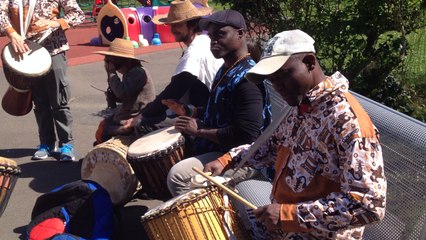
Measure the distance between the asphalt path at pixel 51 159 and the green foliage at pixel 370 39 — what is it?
81.0 inches

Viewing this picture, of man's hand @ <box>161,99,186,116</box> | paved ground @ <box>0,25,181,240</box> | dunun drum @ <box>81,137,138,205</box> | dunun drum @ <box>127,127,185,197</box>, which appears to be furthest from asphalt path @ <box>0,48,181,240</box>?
man's hand @ <box>161,99,186,116</box>

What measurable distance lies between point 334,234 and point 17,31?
387 cm

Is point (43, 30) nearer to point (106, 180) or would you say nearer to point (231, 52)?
point (106, 180)

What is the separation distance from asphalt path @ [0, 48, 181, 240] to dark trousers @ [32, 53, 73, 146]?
275 mm

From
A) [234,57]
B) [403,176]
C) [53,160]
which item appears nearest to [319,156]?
[403,176]

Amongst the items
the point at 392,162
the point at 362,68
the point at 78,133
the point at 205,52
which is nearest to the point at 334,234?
the point at 392,162

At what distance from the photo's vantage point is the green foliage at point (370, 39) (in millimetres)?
4930

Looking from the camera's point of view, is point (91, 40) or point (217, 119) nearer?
point (217, 119)

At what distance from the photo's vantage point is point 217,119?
3629mm

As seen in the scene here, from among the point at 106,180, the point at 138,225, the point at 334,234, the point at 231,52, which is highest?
the point at 231,52

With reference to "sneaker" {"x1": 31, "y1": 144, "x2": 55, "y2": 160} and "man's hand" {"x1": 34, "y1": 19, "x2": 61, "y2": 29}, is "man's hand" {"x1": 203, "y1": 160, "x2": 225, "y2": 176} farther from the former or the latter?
"sneaker" {"x1": 31, "y1": 144, "x2": 55, "y2": 160}

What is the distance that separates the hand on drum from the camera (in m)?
5.04

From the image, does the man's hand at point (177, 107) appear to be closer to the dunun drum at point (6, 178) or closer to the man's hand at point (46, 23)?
the dunun drum at point (6, 178)

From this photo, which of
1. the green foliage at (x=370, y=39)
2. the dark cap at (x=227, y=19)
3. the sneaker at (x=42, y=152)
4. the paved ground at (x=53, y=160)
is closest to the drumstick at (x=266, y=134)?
the dark cap at (x=227, y=19)
